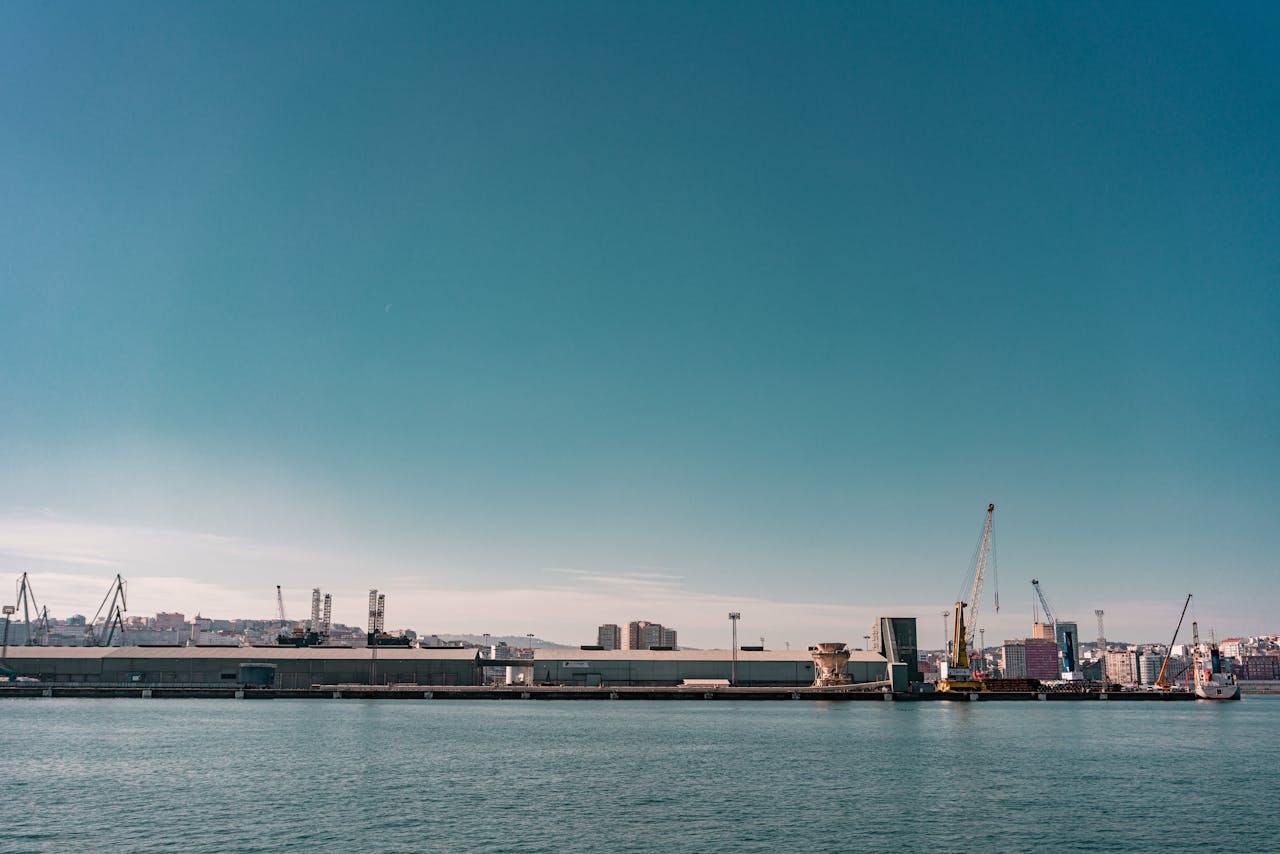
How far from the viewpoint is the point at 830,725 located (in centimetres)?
10031

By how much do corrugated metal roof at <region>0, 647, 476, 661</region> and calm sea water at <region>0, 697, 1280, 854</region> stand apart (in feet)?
245

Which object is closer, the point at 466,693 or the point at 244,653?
the point at 466,693

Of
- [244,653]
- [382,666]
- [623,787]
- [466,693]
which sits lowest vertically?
[466,693]

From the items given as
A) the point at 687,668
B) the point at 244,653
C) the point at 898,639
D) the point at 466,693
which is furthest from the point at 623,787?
the point at 898,639

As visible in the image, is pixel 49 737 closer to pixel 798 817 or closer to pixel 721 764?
pixel 721 764

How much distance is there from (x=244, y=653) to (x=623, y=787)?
143 m

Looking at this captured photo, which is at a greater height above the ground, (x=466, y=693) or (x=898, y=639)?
(x=898, y=639)

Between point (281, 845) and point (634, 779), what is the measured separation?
75.1 ft

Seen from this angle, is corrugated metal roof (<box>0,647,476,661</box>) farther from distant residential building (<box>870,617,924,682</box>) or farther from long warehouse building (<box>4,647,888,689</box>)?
distant residential building (<box>870,617,924,682</box>)

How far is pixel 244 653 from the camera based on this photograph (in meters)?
175

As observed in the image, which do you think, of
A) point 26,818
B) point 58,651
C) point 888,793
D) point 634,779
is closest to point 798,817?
point 888,793

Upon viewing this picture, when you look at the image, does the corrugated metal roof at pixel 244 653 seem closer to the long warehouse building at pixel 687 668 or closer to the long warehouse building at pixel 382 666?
the long warehouse building at pixel 382 666

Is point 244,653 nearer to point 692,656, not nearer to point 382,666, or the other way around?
point 382,666

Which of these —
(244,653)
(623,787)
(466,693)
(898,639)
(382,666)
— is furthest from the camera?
(898,639)
